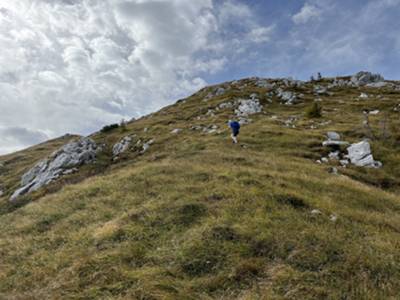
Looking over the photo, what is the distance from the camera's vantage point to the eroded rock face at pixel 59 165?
1070 inches

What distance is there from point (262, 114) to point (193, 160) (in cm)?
2468

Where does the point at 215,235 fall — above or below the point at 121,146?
below

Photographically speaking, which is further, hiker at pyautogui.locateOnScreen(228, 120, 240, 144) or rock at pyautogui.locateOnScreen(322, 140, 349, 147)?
hiker at pyautogui.locateOnScreen(228, 120, 240, 144)

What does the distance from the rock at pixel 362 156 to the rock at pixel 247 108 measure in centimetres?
2154

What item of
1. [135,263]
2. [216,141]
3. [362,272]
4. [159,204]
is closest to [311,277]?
[362,272]

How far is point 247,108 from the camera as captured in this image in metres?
43.3

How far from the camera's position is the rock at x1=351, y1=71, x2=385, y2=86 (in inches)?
2794

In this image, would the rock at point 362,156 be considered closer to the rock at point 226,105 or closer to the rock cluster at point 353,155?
the rock cluster at point 353,155

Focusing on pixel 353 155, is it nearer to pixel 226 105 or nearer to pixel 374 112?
pixel 374 112

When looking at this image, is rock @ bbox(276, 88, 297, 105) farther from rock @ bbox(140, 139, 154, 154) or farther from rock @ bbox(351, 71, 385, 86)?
rock @ bbox(351, 71, 385, 86)

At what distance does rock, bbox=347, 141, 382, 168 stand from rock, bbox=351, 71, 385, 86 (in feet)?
202

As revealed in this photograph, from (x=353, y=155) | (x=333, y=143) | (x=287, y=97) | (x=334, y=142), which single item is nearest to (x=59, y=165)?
(x=333, y=143)

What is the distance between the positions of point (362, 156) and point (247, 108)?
25891 millimetres

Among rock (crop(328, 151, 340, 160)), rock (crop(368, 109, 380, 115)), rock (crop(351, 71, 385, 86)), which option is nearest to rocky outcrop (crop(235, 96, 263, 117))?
rock (crop(368, 109, 380, 115))
